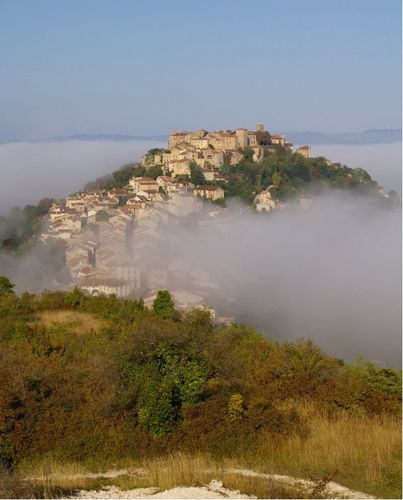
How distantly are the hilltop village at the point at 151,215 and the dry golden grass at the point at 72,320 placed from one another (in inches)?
740

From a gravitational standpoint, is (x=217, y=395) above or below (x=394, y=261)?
above

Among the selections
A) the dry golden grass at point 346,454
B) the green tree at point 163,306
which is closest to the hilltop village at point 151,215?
the green tree at point 163,306

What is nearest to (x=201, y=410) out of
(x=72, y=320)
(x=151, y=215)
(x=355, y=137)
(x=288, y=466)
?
(x=288, y=466)

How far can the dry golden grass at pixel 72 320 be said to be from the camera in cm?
1355

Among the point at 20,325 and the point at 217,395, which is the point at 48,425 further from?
the point at 20,325

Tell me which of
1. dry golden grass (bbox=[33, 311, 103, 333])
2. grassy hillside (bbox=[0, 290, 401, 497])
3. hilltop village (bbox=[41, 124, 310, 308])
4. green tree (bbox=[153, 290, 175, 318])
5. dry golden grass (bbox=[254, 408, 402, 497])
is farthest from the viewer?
hilltop village (bbox=[41, 124, 310, 308])

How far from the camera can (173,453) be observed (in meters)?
7.17

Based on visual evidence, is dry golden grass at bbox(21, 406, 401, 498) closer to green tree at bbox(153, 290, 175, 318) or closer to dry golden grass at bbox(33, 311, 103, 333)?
dry golden grass at bbox(33, 311, 103, 333)

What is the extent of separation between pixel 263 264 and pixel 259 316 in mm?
17343

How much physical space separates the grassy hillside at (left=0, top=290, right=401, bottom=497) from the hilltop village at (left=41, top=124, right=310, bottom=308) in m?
24.5

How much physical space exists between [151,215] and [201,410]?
A: 43.0 metres

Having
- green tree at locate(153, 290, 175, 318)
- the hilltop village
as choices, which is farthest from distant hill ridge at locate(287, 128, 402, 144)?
green tree at locate(153, 290, 175, 318)

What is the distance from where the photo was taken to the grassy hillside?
23.0 ft

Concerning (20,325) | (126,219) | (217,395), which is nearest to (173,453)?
(217,395)
